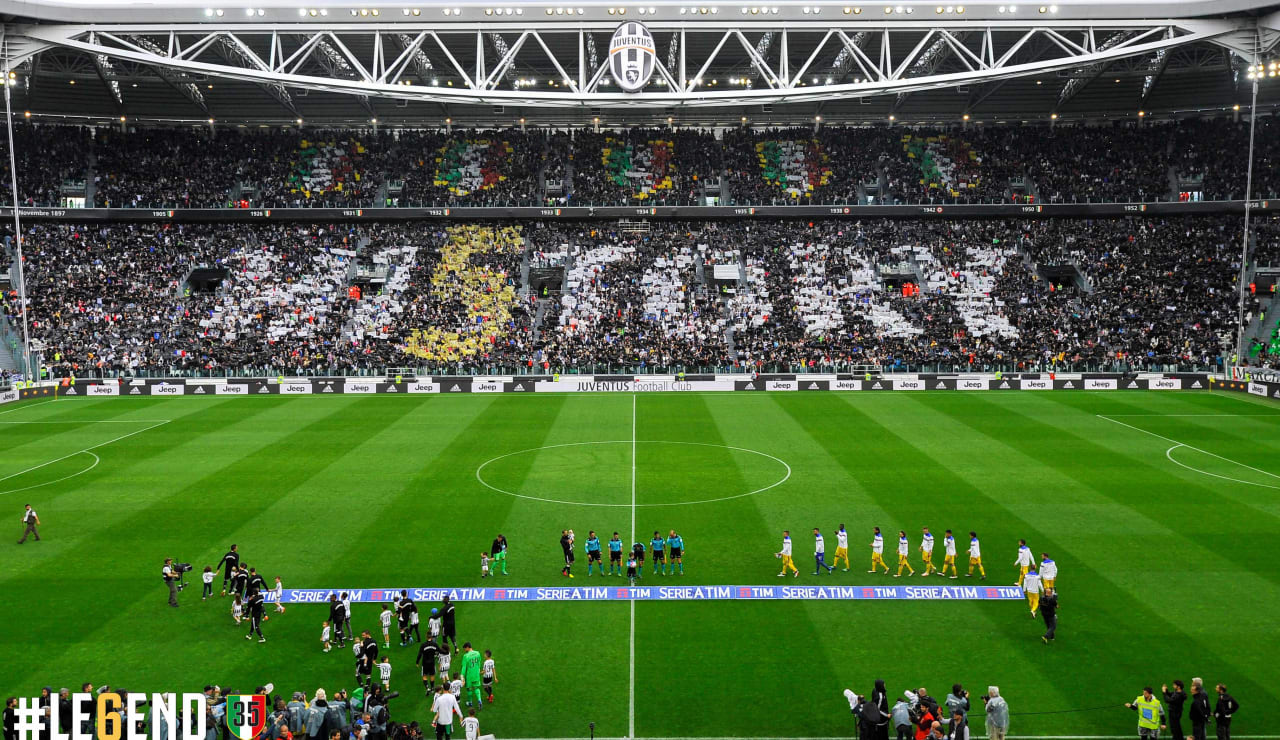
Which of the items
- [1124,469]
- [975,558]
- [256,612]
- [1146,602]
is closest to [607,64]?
[1124,469]

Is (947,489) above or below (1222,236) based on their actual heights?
below

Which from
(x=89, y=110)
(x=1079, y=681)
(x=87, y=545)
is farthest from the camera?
(x=89, y=110)

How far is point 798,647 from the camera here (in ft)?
56.7

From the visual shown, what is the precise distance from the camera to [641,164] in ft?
225

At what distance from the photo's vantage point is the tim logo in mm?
13742

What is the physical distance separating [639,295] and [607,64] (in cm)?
1586

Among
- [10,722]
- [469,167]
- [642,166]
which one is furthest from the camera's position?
[642,166]

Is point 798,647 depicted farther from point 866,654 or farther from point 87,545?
point 87,545

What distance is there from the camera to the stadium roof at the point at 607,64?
48312 mm

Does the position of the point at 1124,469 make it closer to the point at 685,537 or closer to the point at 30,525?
the point at 685,537

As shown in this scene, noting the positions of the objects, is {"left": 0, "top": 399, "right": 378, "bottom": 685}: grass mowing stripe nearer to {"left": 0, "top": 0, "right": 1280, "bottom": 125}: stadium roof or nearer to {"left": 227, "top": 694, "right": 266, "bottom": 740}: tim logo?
{"left": 227, "top": 694, "right": 266, "bottom": 740}: tim logo

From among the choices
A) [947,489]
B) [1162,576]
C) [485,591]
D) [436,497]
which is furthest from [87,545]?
[1162,576]

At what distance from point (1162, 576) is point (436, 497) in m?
19.3

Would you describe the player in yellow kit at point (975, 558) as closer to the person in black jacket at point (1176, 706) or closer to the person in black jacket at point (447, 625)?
the person in black jacket at point (1176, 706)
